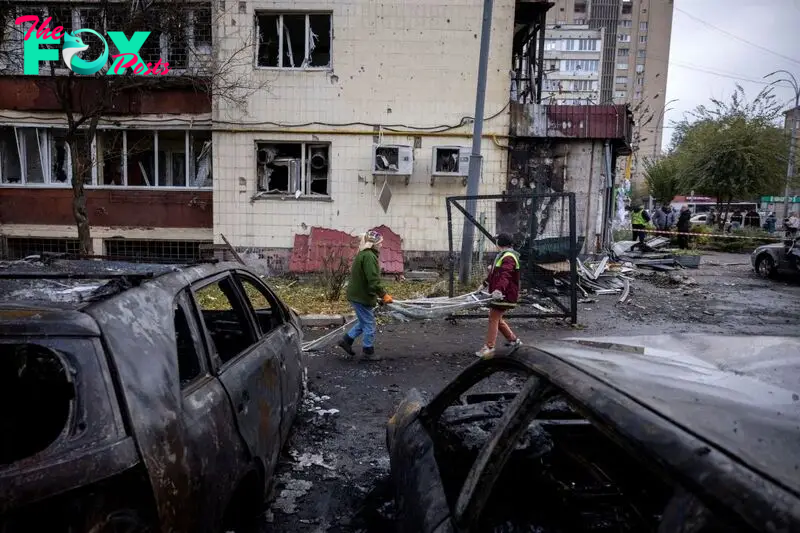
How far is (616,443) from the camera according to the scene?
1419 mm

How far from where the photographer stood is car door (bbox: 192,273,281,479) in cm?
261

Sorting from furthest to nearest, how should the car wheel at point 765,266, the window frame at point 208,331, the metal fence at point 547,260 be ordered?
1. the car wheel at point 765,266
2. the metal fence at point 547,260
3. the window frame at point 208,331

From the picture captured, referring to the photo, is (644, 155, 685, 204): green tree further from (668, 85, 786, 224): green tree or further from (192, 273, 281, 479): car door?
(192, 273, 281, 479): car door

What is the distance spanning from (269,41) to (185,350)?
11942mm

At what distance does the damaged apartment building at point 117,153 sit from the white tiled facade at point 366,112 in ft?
2.64

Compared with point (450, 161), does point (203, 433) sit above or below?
below

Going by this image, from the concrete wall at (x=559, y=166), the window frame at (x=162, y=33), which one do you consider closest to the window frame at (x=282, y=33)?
the window frame at (x=162, y=33)

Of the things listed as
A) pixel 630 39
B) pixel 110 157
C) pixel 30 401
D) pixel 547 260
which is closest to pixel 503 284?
pixel 547 260

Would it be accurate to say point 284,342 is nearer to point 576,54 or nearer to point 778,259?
point 778,259

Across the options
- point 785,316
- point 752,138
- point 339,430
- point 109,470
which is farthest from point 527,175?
point 752,138

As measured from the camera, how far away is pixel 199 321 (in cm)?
262

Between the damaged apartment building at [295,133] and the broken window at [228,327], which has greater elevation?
the damaged apartment building at [295,133]

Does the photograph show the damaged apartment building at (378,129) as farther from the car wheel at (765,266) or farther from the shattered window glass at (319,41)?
the car wheel at (765,266)

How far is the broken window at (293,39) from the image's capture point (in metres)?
12.6
